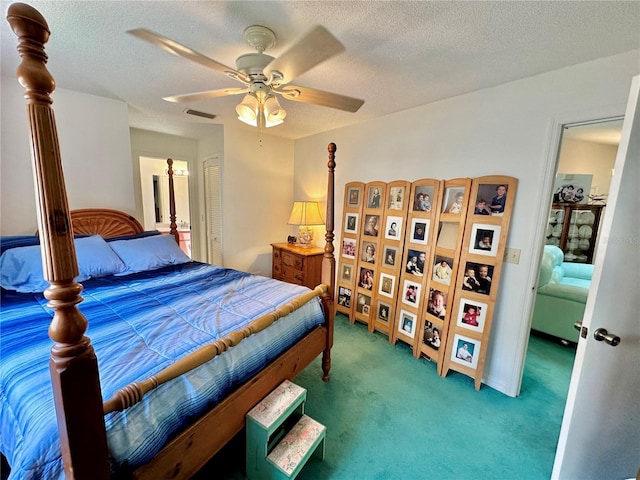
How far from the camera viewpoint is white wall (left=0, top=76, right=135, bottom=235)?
Answer: 2.20 metres

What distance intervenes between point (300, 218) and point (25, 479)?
291cm

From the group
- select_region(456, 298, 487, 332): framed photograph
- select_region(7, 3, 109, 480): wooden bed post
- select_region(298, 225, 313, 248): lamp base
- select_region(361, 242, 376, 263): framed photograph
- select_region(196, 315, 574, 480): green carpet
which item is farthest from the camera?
select_region(298, 225, 313, 248): lamp base

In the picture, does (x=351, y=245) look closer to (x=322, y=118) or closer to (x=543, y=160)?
(x=322, y=118)

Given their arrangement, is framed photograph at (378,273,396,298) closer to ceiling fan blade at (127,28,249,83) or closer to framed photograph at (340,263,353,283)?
framed photograph at (340,263,353,283)

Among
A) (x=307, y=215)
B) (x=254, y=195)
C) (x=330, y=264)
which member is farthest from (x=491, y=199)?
(x=254, y=195)

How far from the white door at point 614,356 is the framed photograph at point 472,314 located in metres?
0.87

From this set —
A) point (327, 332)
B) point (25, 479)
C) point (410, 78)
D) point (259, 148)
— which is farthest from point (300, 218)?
point (25, 479)

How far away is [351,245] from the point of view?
10.2 feet

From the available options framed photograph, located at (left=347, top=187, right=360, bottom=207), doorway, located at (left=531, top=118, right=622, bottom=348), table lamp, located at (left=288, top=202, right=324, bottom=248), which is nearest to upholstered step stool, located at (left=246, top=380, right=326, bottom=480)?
framed photograph, located at (left=347, top=187, right=360, bottom=207)

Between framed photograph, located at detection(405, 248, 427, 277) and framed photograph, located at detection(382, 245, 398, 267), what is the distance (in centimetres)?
15

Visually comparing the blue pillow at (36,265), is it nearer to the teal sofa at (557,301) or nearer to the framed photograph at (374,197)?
the framed photograph at (374,197)

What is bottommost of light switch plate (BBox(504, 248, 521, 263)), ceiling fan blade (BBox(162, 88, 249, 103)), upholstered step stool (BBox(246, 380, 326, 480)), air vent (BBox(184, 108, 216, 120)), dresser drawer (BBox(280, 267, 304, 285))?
upholstered step stool (BBox(246, 380, 326, 480))

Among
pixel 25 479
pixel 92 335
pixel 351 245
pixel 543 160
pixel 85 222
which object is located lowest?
pixel 25 479

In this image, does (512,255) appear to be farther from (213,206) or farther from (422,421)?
(213,206)
